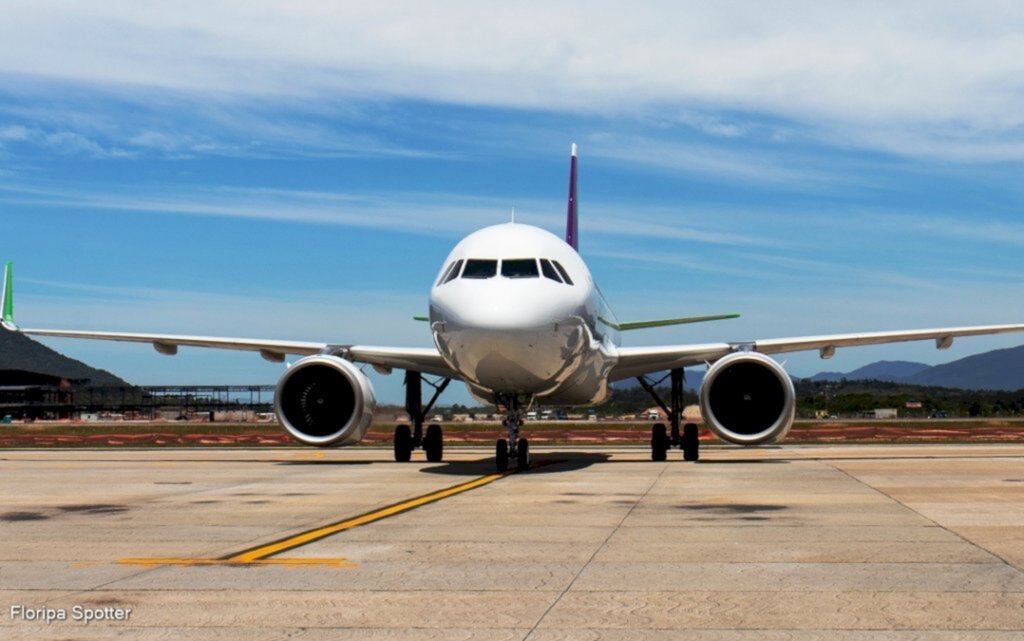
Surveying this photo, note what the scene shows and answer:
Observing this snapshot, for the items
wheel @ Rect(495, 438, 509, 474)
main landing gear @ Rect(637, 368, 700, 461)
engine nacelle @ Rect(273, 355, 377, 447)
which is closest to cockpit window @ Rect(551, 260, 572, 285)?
wheel @ Rect(495, 438, 509, 474)

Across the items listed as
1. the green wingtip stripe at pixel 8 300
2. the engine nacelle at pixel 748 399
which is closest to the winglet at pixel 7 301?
the green wingtip stripe at pixel 8 300

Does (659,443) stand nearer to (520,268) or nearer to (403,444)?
(403,444)

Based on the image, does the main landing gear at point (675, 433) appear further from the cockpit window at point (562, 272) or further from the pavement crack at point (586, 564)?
the pavement crack at point (586, 564)

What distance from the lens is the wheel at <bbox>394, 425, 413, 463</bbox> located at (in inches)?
923

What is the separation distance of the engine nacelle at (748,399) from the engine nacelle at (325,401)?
5.93m

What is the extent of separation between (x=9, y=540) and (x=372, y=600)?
4.39 meters

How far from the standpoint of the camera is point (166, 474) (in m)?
19.6

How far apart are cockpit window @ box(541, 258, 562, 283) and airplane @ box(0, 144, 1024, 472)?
0.02m

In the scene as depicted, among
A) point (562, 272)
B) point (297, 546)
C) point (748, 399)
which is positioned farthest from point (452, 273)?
point (297, 546)

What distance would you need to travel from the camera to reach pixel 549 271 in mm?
18594

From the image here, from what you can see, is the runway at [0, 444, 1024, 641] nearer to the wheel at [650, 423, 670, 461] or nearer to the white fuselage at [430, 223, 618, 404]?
the white fuselage at [430, 223, 618, 404]

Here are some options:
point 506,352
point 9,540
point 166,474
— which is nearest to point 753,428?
point 506,352

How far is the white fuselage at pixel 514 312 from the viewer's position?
17047 mm

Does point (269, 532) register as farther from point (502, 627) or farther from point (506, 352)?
point (506, 352)
